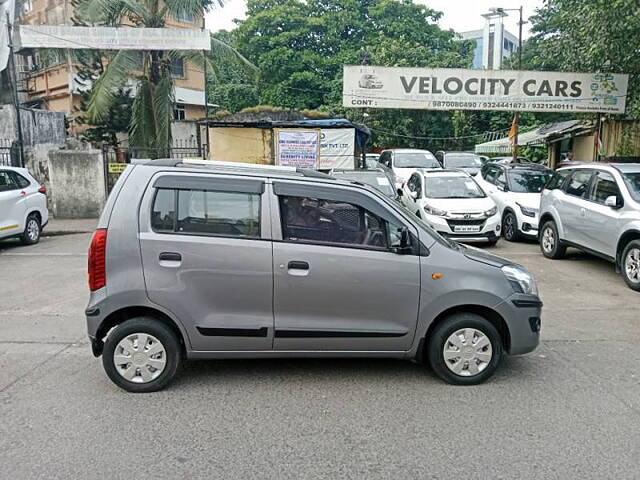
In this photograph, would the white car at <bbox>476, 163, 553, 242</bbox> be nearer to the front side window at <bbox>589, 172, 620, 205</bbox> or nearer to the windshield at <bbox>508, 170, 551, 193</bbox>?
the windshield at <bbox>508, 170, 551, 193</bbox>

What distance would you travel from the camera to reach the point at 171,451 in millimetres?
3443

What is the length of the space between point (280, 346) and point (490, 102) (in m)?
13.6

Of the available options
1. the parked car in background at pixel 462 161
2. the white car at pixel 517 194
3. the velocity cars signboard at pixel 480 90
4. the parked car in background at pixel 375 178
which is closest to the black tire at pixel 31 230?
the parked car in background at pixel 375 178

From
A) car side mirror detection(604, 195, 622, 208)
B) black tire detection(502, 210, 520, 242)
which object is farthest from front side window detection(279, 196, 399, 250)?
black tire detection(502, 210, 520, 242)

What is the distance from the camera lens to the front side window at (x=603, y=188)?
840 cm

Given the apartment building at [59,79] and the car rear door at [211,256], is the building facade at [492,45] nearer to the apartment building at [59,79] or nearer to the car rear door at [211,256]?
the apartment building at [59,79]

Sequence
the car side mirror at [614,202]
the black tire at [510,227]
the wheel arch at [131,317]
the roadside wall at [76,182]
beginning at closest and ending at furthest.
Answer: the wheel arch at [131,317]
the car side mirror at [614,202]
the black tire at [510,227]
the roadside wall at [76,182]

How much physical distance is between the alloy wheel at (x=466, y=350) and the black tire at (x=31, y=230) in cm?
986

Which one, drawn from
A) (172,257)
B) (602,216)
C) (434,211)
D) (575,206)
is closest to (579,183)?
(575,206)

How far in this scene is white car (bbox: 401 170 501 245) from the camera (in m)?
11.0

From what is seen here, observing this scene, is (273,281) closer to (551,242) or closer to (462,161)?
(551,242)

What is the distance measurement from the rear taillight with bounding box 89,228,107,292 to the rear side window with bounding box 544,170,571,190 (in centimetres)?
835

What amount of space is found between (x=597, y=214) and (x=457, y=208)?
297 cm

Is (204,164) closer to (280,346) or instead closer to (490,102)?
(280,346)
